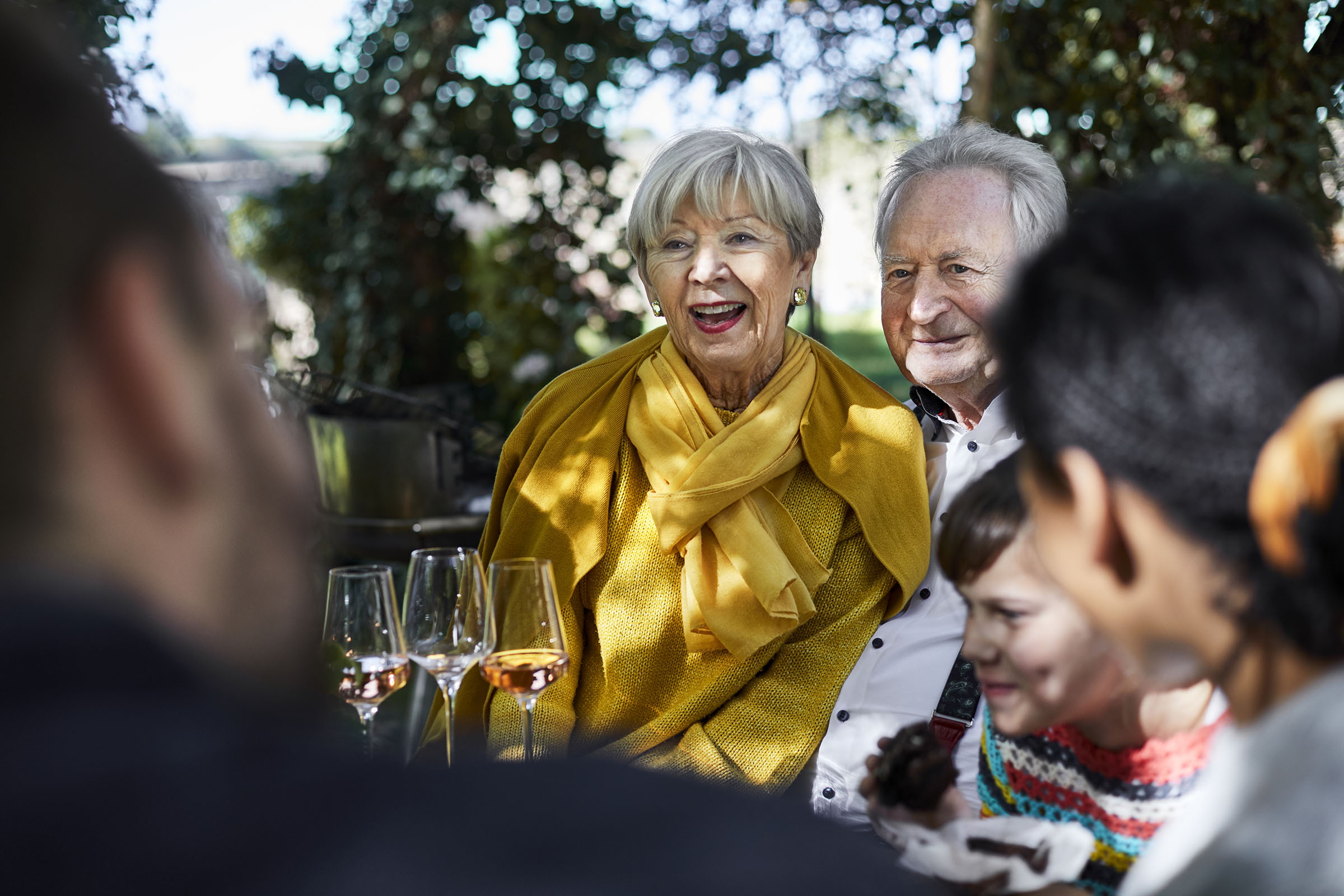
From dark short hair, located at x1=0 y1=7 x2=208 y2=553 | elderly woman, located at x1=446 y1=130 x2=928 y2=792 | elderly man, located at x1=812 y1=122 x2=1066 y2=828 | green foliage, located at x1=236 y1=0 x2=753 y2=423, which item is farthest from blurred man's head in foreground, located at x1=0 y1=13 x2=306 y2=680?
green foliage, located at x1=236 y1=0 x2=753 y2=423

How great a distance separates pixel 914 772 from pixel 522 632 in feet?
2.50

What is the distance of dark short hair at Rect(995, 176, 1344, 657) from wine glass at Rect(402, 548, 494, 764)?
3.60 feet

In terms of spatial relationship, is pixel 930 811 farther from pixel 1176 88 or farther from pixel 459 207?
pixel 459 207

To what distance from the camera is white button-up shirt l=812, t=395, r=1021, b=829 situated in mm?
1912

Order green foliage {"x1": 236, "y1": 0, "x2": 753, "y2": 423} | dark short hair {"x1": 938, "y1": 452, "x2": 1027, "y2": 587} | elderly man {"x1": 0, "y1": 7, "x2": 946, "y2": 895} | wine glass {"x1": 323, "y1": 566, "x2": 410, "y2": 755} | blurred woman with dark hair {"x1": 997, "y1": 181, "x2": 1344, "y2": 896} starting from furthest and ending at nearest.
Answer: green foliage {"x1": 236, "y1": 0, "x2": 753, "y2": 423} → wine glass {"x1": 323, "y1": 566, "x2": 410, "y2": 755} → dark short hair {"x1": 938, "y1": 452, "x2": 1027, "y2": 587} → blurred woman with dark hair {"x1": 997, "y1": 181, "x2": 1344, "y2": 896} → elderly man {"x1": 0, "y1": 7, "x2": 946, "y2": 895}

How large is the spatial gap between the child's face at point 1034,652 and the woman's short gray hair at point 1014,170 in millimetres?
1407

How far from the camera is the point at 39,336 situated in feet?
1.85

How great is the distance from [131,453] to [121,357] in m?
0.05

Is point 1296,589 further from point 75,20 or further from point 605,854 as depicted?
point 75,20

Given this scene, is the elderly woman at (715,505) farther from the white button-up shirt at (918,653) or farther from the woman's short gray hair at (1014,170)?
the woman's short gray hair at (1014,170)

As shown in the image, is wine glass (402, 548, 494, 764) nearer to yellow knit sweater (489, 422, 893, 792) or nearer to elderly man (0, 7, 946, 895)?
yellow knit sweater (489, 422, 893, 792)

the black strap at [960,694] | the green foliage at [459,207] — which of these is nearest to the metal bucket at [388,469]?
the black strap at [960,694]

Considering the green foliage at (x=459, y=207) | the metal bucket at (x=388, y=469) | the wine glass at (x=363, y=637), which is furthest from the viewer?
the green foliage at (x=459, y=207)

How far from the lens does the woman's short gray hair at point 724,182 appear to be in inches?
92.9
